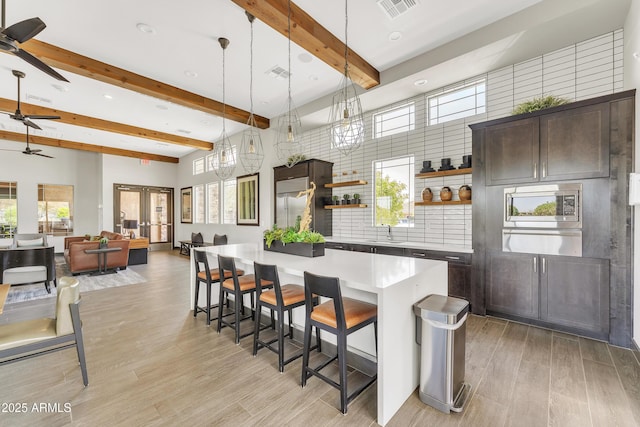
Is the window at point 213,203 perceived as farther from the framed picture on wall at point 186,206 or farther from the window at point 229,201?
the framed picture on wall at point 186,206

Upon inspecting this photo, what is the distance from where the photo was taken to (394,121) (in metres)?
5.03

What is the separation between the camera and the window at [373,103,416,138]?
480 centimetres

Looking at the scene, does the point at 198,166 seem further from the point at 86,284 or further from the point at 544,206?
the point at 544,206

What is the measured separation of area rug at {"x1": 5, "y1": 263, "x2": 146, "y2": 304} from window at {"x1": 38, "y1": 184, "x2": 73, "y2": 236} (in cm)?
379

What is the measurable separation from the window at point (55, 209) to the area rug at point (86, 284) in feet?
12.5

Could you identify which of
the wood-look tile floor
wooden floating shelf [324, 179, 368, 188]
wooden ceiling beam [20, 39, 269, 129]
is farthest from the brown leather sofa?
wooden floating shelf [324, 179, 368, 188]

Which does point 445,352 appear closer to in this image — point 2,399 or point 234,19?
point 2,399

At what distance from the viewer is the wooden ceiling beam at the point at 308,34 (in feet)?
9.32

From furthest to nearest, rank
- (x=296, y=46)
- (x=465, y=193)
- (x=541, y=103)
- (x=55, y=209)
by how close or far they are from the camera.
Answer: (x=55, y=209), (x=465, y=193), (x=296, y=46), (x=541, y=103)

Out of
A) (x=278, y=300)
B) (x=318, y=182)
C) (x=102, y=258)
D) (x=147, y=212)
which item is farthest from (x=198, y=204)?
(x=278, y=300)

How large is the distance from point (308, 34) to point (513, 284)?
148 inches

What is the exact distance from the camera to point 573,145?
2980mm

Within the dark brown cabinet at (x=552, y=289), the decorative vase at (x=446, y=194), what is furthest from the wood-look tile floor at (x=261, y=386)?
the decorative vase at (x=446, y=194)

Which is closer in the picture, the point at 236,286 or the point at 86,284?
the point at 236,286
